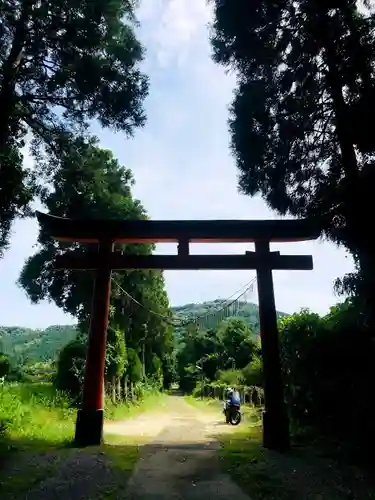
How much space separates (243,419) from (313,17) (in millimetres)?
14569

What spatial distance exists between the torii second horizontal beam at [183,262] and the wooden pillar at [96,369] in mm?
221

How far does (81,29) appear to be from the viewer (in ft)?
26.0

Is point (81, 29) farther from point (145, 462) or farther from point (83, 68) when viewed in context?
point (145, 462)

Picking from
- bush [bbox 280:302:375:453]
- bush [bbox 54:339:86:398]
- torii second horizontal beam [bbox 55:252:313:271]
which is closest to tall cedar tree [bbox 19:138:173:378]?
bush [bbox 54:339:86:398]

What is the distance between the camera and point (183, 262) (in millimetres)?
9336

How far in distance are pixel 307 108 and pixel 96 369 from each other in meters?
6.64

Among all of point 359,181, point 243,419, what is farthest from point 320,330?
point 243,419

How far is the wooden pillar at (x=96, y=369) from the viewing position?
832 cm

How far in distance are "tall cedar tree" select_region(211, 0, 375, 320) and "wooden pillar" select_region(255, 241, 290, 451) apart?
138 cm

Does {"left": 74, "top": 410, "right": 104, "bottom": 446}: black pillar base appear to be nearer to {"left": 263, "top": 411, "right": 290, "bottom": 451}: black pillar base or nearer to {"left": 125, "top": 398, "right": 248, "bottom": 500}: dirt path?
{"left": 125, "top": 398, "right": 248, "bottom": 500}: dirt path

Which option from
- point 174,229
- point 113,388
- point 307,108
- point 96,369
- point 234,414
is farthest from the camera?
point 113,388

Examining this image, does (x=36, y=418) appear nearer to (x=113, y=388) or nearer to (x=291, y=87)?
(x=113, y=388)

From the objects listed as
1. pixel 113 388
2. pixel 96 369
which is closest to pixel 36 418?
pixel 96 369

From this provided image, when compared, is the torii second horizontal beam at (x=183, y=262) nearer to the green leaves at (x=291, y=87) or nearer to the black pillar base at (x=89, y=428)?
the green leaves at (x=291, y=87)
